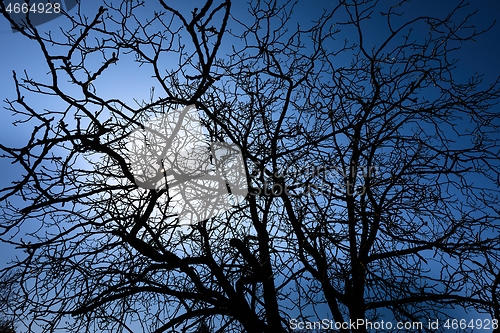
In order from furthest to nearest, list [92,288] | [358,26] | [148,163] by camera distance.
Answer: [148,163], [92,288], [358,26]

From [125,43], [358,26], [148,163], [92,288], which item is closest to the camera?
[125,43]

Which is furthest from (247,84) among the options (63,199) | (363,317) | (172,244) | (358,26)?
(363,317)

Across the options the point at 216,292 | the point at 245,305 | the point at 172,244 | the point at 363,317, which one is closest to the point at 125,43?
the point at 172,244

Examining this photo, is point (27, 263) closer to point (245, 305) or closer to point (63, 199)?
point (63, 199)

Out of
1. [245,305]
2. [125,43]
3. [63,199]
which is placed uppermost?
[125,43]

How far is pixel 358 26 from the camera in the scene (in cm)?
300

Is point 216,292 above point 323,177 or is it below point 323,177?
below

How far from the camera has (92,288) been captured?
323 centimetres

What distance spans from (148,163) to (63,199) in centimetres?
83

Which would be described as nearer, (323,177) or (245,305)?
(323,177)

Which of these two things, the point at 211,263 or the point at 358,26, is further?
the point at 211,263

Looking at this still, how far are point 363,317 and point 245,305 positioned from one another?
1.19 metres

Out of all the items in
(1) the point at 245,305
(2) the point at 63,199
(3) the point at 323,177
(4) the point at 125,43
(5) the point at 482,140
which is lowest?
(1) the point at 245,305

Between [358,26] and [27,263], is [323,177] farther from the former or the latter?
[27,263]
